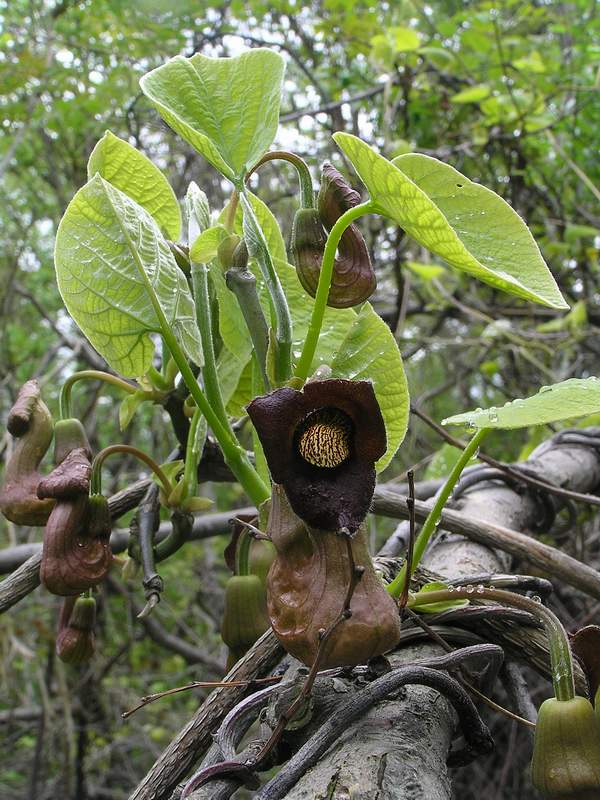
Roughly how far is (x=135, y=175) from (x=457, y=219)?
0.37 m

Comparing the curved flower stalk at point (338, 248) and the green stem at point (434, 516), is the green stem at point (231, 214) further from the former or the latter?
the green stem at point (434, 516)

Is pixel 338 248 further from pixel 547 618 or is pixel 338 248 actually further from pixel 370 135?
pixel 370 135

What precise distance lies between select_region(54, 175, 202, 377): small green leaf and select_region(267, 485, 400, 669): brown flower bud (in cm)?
24

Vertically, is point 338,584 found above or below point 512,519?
above

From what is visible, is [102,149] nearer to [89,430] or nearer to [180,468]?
[180,468]

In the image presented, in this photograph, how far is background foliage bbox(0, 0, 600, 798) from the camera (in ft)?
8.34

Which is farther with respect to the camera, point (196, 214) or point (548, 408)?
point (196, 214)

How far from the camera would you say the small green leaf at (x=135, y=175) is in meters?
0.80

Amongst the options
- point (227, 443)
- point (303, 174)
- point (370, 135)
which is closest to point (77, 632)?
point (227, 443)

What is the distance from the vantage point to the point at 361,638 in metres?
0.47

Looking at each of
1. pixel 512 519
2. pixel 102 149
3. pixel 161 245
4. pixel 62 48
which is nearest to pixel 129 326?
pixel 161 245

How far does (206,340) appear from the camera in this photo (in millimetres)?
683

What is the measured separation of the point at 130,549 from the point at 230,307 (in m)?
0.29

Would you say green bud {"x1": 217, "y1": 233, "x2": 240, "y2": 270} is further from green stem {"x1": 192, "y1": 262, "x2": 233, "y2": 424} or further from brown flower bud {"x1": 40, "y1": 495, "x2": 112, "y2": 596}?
brown flower bud {"x1": 40, "y1": 495, "x2": 112, "y2": 596}
